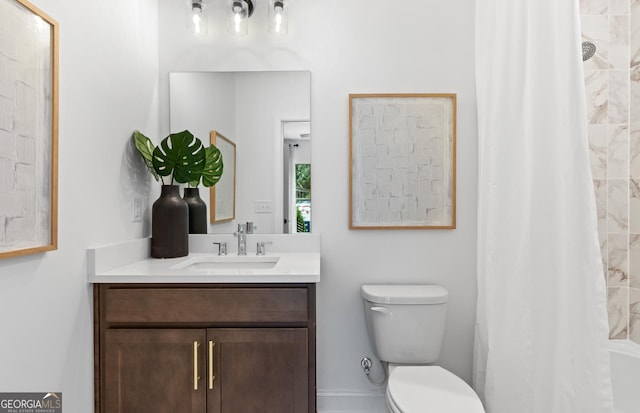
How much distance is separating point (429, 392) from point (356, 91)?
144 centimetres

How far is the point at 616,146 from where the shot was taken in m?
1.82

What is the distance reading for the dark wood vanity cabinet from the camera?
1.40 metres

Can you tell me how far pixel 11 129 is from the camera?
1.03 meters

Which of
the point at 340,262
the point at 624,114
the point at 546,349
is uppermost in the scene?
the point at 624,114

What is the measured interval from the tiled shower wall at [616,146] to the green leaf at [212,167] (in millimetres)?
1849

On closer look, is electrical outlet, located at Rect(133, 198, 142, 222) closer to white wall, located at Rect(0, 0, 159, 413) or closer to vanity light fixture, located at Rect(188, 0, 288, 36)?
white wall, located at Rect(0, 0, 159, 413)

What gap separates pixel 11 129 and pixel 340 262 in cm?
145

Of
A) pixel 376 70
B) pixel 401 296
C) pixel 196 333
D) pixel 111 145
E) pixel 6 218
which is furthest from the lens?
pixel 376 70

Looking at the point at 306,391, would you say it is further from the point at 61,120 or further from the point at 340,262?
the point at 61,120

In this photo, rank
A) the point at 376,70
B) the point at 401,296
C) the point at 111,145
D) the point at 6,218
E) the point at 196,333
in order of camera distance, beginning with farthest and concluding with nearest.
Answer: the point at 376,70 < the point at 401,296 < the point at 111,145 < the point at 196,333 < the point at 6,218

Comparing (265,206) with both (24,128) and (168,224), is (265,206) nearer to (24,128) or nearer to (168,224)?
(168,224)

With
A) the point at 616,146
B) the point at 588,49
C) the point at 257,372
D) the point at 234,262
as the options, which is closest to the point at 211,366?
the point at 257,372

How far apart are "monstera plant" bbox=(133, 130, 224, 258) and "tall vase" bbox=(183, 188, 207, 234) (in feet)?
0.33

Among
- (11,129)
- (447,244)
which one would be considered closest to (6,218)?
(11,129)
